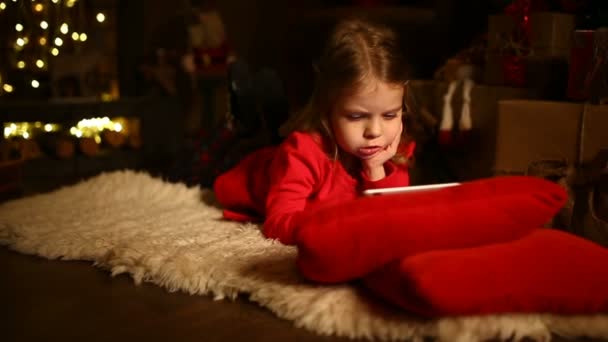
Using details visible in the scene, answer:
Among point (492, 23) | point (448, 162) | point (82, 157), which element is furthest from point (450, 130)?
point (82, 157)

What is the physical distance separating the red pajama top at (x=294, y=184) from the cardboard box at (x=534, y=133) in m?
0.21

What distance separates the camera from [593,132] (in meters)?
1.17

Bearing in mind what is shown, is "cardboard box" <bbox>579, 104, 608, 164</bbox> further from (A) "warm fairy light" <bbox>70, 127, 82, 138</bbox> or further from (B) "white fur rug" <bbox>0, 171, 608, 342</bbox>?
(A) "warm fairy light" <bbox>70, 127, 82, 138</bbox>

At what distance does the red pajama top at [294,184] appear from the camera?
3.44 feet

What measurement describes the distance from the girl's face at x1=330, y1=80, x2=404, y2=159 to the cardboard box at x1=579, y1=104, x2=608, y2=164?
399 millimetres

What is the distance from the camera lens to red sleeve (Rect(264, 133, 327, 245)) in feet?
3.40

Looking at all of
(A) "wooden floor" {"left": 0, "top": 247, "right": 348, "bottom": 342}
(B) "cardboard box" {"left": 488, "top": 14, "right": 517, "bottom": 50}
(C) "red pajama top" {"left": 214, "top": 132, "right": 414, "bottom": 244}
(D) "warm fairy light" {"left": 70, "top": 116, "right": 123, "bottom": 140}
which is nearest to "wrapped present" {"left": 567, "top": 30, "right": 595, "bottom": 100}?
(B) "cardboard box" {"left": 488, "top": 14, "right": 517, "bottom": 50}

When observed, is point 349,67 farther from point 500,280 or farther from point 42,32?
point 42,32

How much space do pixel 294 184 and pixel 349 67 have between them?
0.75 feet

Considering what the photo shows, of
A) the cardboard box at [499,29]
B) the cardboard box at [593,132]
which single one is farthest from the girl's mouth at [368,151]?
the cardboard box at [499,29]

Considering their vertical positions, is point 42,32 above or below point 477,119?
above

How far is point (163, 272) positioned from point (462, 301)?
0.47m

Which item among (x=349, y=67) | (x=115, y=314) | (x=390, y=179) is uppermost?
(x=349, y=67)

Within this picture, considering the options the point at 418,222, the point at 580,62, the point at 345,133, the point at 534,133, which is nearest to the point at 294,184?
the point at 345,133
